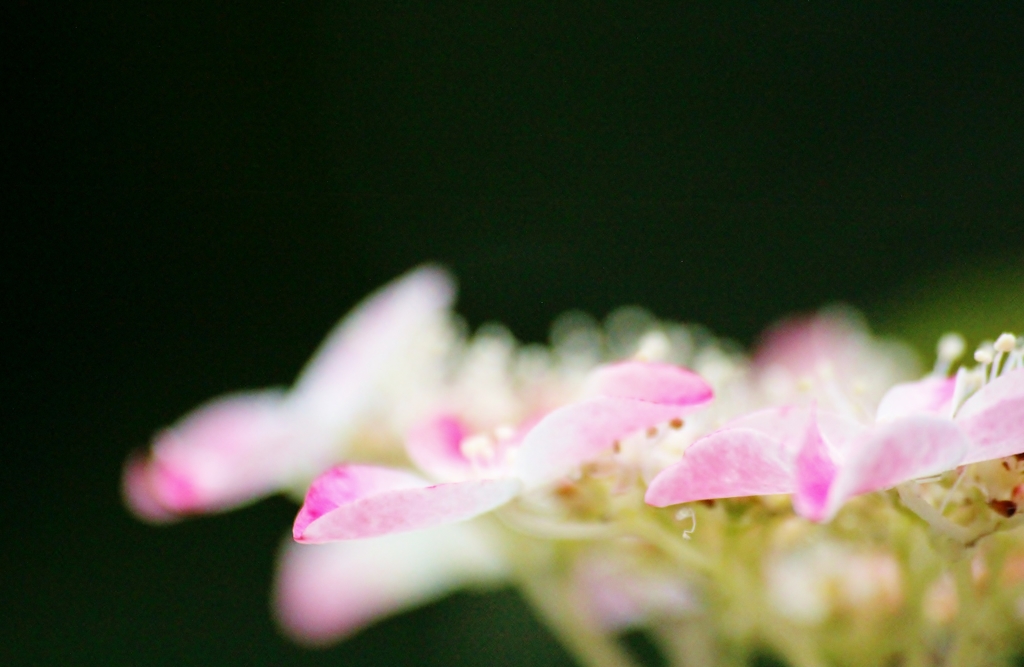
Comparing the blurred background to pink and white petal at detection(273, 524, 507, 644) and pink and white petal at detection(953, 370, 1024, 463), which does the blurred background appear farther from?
pink and white petal at detection(953, 370, 1024, 463)

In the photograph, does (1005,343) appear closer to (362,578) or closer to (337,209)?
(362,578)

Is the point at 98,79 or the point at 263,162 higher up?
the point at 98,79

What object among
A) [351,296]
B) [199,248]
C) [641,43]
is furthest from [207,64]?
[641,43]

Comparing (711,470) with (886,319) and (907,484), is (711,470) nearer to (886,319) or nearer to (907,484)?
(907,484)

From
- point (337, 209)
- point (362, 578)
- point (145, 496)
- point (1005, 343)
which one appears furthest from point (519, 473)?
point (337, 209)

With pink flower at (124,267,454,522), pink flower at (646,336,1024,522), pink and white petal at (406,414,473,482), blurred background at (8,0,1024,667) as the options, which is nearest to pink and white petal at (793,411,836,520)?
pink flower at (646,336,1024,522)
